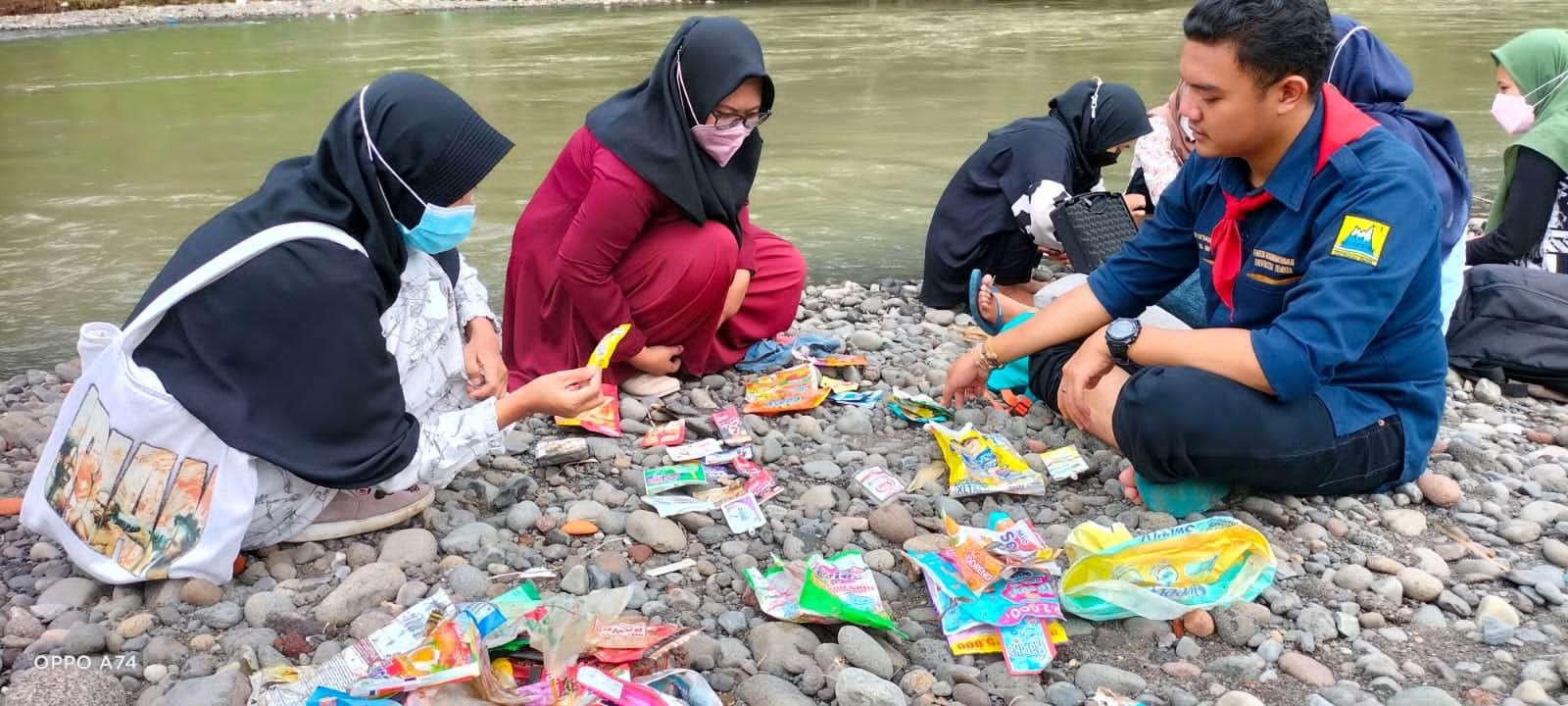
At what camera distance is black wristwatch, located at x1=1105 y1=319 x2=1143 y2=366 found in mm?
2664

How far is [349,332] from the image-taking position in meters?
2.36

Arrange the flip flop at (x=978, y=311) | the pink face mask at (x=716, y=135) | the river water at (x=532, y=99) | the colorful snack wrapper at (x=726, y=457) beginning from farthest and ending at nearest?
1. the river water at (x=532, y=99)
2. the flip flop at (x=978, y=311)
3. the pink face mask at (x=716, y=135)
4. the colorful snack wrapper at (x=726, y=457)

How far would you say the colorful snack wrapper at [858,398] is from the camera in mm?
3572

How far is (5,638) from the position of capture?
7.48 ft

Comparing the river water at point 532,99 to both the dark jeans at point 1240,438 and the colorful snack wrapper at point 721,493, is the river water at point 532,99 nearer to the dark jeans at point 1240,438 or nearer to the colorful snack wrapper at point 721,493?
the colorful snack wrapper at point 721,493

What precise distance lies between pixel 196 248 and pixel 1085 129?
3190mm

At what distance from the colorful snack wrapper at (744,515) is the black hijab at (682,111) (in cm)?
103

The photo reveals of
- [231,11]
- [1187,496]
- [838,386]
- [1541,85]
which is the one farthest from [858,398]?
[231,11]

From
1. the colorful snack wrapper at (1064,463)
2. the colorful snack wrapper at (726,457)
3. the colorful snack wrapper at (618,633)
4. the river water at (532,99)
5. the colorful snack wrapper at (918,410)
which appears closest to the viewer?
the colorful snack wrapper at (618,633)

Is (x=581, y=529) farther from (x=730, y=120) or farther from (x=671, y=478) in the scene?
(x=730, y=120)

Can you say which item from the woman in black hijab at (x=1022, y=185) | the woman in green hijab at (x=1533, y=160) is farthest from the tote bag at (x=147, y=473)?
the woman in green hijab at (x=1533, y=160)

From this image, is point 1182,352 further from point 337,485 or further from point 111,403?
point 111,403

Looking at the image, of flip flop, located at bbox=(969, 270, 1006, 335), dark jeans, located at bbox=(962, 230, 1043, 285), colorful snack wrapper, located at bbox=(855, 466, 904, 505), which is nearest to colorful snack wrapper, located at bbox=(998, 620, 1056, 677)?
colorful snack wrapper, located at bbox=(855, 466, 904, 505)

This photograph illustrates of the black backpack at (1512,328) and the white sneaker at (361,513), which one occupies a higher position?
the black backpack at (1512,328)
